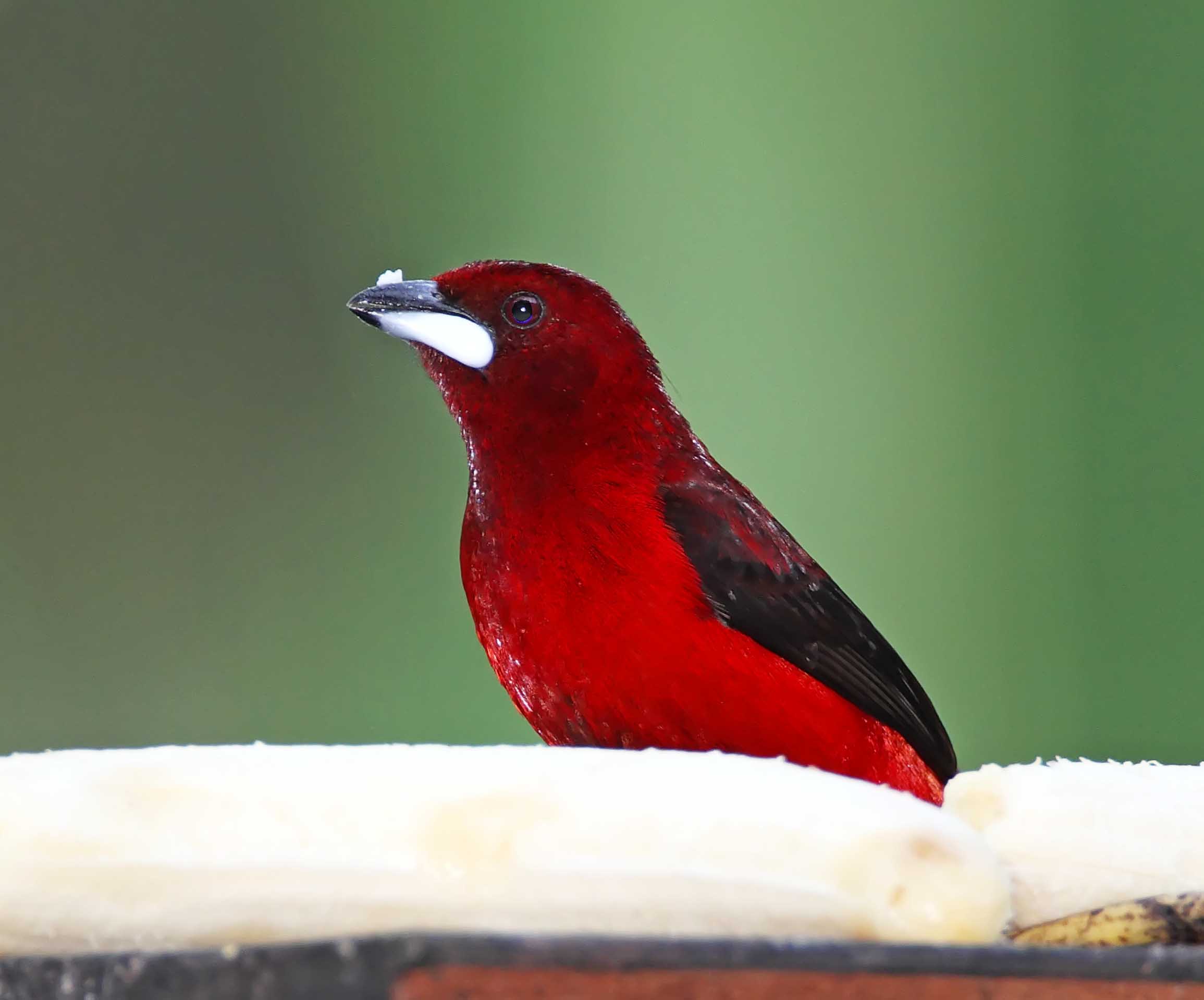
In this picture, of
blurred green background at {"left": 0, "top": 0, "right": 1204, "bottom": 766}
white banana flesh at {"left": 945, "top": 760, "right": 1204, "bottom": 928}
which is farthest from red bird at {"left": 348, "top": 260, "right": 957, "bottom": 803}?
blurred green background at {"left": 0, "top": 0, "right": 1204, "bottom": 766}

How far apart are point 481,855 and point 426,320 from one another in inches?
17.4

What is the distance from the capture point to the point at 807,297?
145cm

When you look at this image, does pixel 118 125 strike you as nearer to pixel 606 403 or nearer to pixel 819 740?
pixel 606 403

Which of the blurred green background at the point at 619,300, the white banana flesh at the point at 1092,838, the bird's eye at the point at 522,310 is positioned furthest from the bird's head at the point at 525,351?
the blurred green background at the point at 619,300

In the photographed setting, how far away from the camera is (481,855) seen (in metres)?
0.28

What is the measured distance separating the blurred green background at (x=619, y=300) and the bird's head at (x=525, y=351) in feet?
2.20

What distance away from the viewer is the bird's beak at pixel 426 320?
0.69 m

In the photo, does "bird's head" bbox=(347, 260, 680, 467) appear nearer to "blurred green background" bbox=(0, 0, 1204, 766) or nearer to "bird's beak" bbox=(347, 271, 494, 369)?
"bird's beak" bbox=(347, 271, 494, 369)

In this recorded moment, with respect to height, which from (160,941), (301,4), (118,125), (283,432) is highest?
(301,4)

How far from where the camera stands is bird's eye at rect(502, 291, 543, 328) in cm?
71

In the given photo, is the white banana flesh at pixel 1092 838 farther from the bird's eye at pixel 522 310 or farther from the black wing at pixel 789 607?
the bird's eye at pixel 522 310

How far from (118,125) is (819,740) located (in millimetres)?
1173

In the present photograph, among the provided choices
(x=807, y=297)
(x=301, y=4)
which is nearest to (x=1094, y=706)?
(x=807, y=297)

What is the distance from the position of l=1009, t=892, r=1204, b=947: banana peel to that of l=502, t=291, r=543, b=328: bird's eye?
434mm
